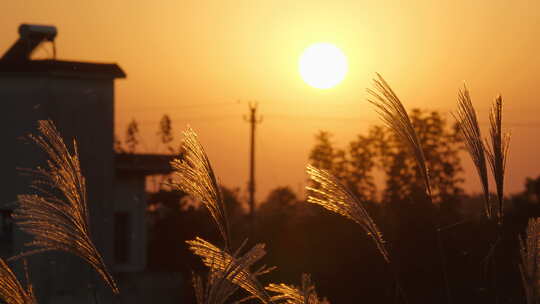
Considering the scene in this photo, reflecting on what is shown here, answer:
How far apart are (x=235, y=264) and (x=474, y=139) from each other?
1175 mm

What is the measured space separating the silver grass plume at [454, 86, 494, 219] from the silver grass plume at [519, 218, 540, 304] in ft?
0.72

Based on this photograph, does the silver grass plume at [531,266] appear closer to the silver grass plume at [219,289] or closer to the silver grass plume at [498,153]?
the silver grass plume at [498,153]

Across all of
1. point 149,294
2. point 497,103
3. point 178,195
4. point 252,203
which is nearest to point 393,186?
point 252,203

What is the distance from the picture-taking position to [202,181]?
3672 millimetres

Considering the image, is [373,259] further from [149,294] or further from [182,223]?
[182,223]

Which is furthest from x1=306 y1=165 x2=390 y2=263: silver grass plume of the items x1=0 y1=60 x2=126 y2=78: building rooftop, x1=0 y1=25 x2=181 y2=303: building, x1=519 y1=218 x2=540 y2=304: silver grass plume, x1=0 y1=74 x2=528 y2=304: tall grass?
x1=0 y1=60 x2=126 y2=78: building rooftop

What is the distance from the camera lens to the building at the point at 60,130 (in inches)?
647

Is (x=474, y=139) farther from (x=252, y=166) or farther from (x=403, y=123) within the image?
(x=252, y=166)

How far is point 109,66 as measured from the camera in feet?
57.7

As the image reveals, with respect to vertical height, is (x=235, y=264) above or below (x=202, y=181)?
below

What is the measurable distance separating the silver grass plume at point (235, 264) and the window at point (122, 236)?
62.0 ft

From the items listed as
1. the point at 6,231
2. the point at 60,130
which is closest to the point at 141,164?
the point at 60,130

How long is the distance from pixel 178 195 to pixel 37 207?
27.0 metres

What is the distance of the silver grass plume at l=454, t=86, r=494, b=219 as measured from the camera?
3572 mm
